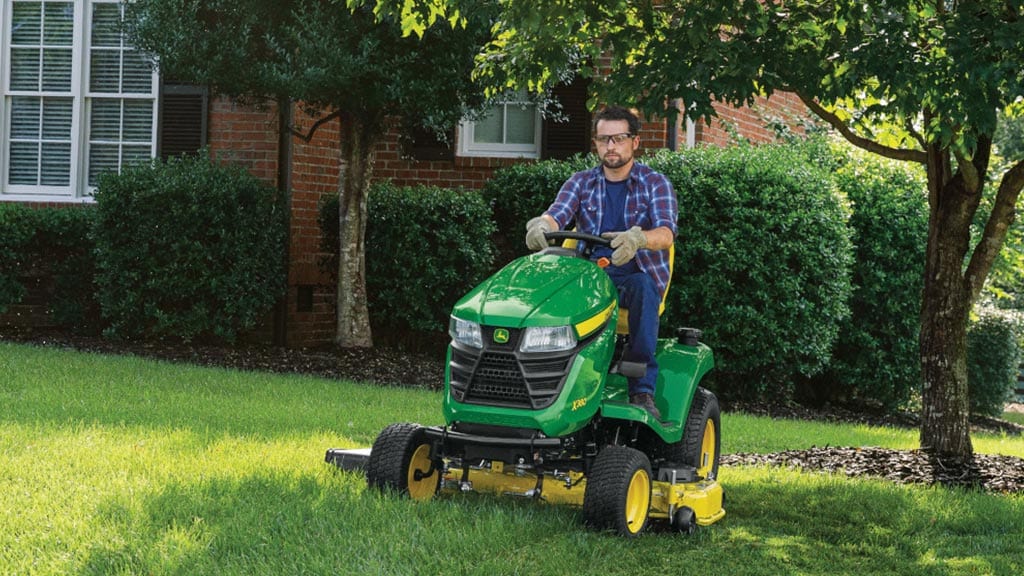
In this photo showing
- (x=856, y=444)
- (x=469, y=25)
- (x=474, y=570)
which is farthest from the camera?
(x=469, y=25)

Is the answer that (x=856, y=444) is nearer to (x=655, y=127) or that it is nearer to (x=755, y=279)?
(x=755, y=279)

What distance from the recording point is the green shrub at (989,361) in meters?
15.4

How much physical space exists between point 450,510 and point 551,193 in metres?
7.85

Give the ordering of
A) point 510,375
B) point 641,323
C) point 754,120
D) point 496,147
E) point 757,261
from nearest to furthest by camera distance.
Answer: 1. point 510,375
2. point 641,323
3. point 757,261
4. point 496,147
5. point 754,120

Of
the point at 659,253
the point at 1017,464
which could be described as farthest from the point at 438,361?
the point at 659,253

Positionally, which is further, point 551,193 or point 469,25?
point 551,193

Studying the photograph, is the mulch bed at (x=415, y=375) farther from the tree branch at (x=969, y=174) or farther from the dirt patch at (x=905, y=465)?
the tree branch at (x=969, y=174)

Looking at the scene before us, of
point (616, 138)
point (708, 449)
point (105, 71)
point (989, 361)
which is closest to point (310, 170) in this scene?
point (105, 71)

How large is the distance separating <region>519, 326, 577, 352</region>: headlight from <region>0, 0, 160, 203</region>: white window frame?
31.6 feet

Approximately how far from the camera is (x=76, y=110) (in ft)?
47.2

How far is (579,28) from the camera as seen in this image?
25.5ft

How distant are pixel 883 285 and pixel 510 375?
888 centimetres

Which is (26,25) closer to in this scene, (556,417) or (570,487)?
(570,487)

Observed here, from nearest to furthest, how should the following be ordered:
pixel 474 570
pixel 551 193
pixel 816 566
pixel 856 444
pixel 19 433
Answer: pixel 474 570
pixel 816 566
pixel 19 433
pixel 856 444
pixel 551 193
